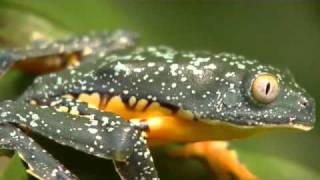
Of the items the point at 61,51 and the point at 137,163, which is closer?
the point at 137,163

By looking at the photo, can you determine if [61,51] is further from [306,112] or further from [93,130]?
[306,112]

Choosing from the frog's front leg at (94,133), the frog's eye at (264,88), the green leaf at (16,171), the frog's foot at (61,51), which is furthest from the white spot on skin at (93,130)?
the frog's foot at (61,51)

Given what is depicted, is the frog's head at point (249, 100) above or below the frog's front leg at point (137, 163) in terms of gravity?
above

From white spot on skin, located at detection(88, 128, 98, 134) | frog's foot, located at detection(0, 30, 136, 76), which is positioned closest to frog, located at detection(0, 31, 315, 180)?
white spot on skin, located at detection(88, 128, 98, 134)

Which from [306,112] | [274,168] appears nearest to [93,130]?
[306,112]

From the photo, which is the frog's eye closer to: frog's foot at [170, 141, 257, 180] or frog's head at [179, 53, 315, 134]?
frog's head at [179, 53, 315, 134]

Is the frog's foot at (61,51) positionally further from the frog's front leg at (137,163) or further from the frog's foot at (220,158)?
the frog's front leg at (137,163)

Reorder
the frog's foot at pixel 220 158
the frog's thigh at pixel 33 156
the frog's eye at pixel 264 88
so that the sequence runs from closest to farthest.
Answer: the frog's thigh at pixel 33 156 < the frog's eye at pixel 264 88 < the frog's foot at pixel 220 158

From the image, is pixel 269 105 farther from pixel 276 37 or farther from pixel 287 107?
pixel 276 37

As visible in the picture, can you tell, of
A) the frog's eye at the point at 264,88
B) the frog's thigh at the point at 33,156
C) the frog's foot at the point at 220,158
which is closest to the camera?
the frog's thigh at the point at 33,156
